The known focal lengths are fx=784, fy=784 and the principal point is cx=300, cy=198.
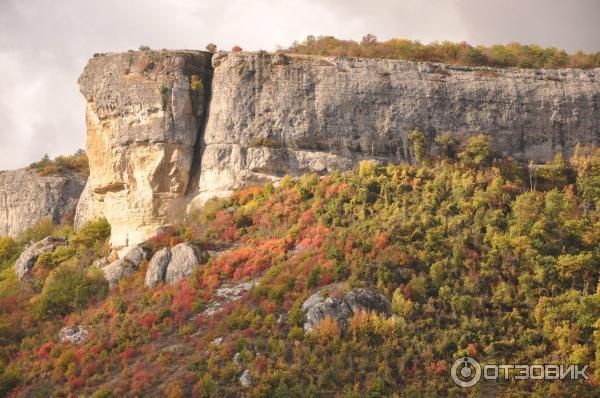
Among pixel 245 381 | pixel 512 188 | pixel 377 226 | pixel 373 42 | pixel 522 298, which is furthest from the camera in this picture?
pixel 373 42

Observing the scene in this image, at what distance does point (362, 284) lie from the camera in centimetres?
2861

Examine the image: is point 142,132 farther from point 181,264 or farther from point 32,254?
point 181,264

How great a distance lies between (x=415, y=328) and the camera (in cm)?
2689

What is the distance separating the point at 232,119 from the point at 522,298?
58.0ft

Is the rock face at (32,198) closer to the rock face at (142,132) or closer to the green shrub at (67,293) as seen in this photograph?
the rock face at (142,132)

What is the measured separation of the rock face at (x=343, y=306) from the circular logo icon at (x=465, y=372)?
3.16 metres

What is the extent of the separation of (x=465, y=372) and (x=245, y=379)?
7.07 m

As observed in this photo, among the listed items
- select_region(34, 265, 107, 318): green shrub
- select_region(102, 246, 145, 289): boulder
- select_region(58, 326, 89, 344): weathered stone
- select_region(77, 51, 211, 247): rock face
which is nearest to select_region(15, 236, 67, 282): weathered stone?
select_region(77, 51, 211, 247): rock face

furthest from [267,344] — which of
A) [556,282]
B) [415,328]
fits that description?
[556,282]

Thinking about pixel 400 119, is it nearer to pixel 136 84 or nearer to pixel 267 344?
pixel 136 84

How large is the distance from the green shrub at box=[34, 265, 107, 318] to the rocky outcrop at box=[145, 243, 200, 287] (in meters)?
2.54

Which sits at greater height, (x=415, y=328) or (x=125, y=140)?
(x=125, y=140)

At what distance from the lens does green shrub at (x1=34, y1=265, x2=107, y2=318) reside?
33.1m

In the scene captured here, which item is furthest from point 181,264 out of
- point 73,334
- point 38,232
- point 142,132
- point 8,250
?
point 38,232
